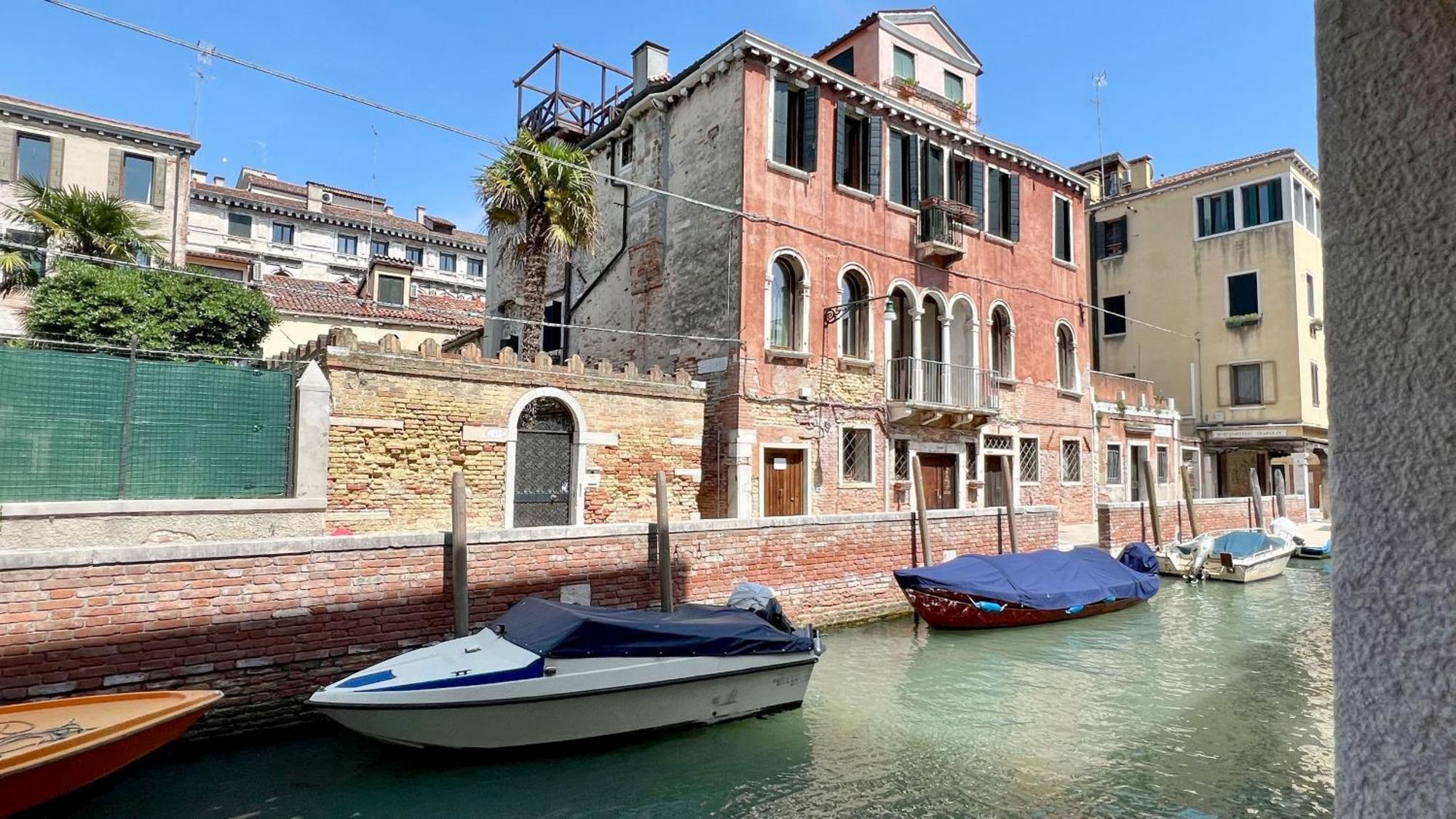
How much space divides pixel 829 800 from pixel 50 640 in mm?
5780

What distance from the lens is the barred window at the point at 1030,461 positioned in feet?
59.1

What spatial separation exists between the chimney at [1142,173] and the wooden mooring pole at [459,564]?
2610 centimetres

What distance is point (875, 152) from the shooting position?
15.4m

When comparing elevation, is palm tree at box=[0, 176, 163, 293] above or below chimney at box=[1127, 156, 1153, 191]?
below

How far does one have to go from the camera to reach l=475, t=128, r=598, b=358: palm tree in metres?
13.0

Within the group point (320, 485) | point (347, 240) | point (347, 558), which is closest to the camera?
point (347, 558)

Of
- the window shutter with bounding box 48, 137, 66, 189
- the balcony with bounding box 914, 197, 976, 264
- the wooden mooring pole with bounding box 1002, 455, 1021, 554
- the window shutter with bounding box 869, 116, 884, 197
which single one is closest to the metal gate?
the wooden mooring pole with bounding box 1002, 455, 1021, 554

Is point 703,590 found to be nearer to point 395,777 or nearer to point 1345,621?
point 395,777

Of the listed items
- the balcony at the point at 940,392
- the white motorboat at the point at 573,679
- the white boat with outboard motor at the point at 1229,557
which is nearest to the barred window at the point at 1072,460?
the white boat with outboard motor at the point at 1229,557

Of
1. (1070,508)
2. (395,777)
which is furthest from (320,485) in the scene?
(1070,508)

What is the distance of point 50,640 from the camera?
19.5 ft

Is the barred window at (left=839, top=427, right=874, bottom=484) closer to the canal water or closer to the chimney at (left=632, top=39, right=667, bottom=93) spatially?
the canal water

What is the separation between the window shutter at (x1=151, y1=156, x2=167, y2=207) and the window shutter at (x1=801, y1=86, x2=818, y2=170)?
56.1 feet

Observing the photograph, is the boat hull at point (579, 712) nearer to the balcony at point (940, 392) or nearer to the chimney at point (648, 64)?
the balcony at point (940, 392)
